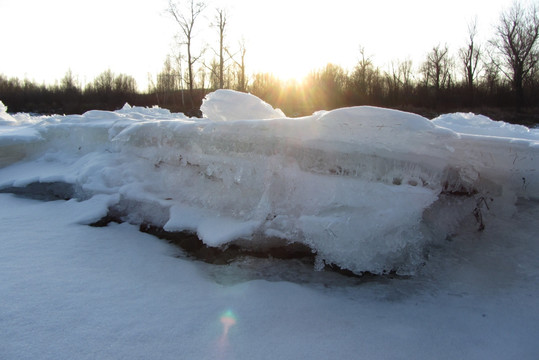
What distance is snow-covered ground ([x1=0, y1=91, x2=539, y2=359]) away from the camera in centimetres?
136

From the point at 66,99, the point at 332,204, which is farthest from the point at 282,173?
the point at 66,99

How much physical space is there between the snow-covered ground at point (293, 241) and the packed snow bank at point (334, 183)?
0.01m

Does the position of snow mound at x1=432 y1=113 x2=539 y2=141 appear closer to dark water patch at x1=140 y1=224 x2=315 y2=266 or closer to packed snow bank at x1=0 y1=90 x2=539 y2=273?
packed snow bank at x1=0 y1=90 x2=539 y2=273

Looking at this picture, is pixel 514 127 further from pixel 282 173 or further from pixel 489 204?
pixel 282 173

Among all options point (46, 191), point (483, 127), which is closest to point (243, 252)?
point (46, 191)

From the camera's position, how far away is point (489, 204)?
223 centimetres

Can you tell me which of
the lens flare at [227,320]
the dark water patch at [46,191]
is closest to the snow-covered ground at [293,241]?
the lens flare at [227,320]

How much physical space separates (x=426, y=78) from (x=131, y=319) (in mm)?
25376

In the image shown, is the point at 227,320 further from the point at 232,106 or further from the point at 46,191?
the point at 46,191

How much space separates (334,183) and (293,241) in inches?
18.1

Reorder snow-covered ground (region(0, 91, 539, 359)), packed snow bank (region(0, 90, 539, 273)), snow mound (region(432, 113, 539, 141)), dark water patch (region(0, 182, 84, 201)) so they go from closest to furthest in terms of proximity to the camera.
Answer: snow-covered ground (region(0, 91, 539, 359)) → packed snow bank (region(0, 90, 539, 273)) → snow mound (region(432, 113, 539, 141)) → dark water patch (region(0, 182, 84, 201))

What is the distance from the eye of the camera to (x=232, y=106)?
112 inches

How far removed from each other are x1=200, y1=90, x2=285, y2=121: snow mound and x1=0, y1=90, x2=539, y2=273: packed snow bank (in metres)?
0.01

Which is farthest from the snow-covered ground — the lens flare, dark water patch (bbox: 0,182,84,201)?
dark water patch (bbox: 0,182,84,201)
